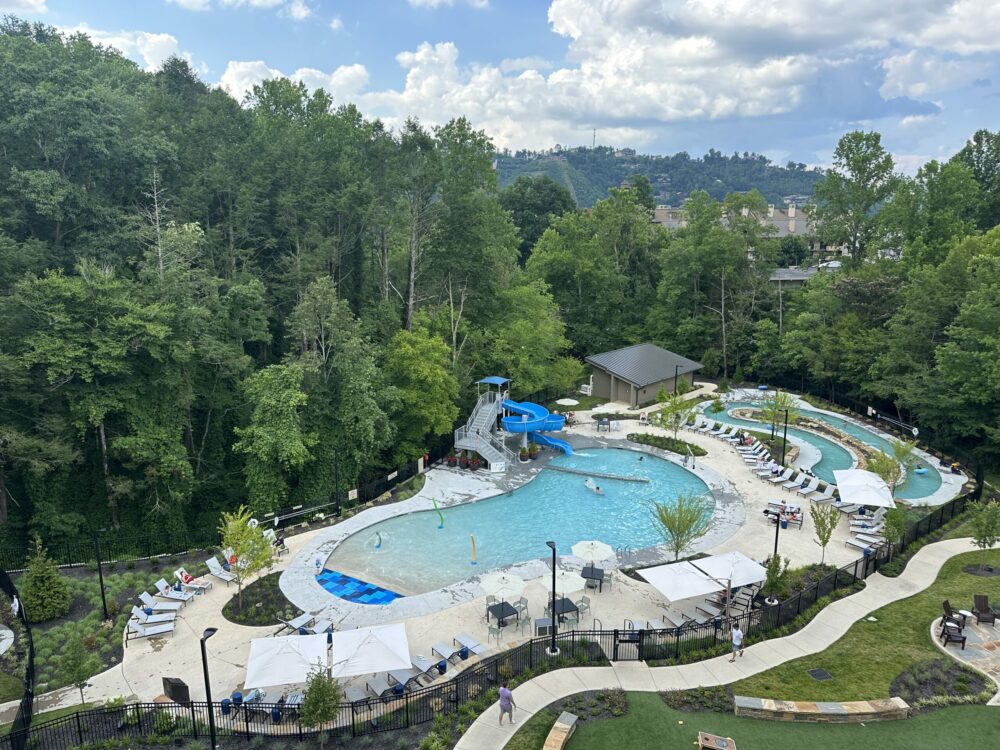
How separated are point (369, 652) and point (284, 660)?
1998 millimetres

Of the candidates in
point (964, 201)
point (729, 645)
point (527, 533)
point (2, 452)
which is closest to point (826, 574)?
point (729, 645)

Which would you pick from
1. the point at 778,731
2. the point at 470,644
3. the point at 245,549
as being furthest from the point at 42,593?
the point at 778,731

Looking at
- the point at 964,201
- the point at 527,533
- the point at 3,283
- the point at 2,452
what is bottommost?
the point at 527,533

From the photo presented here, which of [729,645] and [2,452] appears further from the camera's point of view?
→ [2,452]

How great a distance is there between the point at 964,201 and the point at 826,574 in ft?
134

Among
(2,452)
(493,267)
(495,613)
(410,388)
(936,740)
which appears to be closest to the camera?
(936,740)

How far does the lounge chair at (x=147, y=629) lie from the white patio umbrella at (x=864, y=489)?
24.2m

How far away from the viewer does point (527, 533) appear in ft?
83.9

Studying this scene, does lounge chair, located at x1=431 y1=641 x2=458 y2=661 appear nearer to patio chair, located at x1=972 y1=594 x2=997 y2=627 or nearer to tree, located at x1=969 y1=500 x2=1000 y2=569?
patio chair, located at x1=972 y1=594 x2=997 y2=627

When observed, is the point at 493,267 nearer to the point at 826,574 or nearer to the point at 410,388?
the point at 410,388

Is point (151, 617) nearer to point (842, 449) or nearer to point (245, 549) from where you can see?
point (245, 549)

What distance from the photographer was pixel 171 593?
1995cm

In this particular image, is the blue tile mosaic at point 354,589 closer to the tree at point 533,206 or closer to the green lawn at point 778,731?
the green lawn at point 778,731

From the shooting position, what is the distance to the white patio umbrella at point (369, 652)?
14273mm
